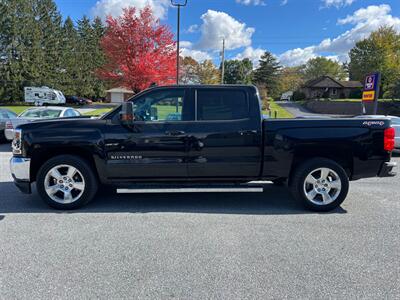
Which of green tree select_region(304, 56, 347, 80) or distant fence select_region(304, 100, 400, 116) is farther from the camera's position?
green tree select_region(304, 56, 347, 80)

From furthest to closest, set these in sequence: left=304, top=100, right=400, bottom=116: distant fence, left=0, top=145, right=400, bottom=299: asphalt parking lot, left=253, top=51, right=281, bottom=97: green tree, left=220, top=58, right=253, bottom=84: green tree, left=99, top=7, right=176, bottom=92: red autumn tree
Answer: left=253, top=51, right=281, bottom=97: green tree, left=220, top=58, right=253, bottom=84: green tree, left=304, top=100, right=400, bottom=116: distant fence, left=99, top=7, right=176, bottom=92: red autumn tree, left=0, top=145, right=400, bottom=299: asphalt parking lot

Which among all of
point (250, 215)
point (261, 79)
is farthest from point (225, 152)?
point (261, 79)

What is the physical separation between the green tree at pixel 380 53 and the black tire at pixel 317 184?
2316 inches

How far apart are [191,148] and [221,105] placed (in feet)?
2.72

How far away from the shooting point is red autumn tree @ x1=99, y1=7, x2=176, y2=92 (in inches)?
952

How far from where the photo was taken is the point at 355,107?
38.1 m

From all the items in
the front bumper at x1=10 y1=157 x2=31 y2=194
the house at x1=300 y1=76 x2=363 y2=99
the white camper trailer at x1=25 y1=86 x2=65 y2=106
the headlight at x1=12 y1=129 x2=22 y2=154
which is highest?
the house at x1=300 y1=76 x2=363 y2=99


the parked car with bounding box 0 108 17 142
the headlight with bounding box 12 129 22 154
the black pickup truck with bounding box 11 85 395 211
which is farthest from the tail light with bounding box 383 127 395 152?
the parked car with bounding box 0 108 17 142

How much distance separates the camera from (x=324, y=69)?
→ 3797 inches

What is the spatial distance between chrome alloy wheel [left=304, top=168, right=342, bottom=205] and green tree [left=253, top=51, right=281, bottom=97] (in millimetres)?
83371

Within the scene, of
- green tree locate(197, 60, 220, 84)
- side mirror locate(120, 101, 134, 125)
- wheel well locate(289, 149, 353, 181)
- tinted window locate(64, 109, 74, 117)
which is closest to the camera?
side mirror locate(120, 101, 134, 125)

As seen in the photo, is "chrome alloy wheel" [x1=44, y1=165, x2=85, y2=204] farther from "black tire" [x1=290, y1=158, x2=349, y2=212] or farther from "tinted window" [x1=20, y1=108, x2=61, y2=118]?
"tinted window" [x1=20, y1=108, x2=61, y2=118]

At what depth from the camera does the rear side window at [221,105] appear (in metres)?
4.70

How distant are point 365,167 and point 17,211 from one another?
5420mm
